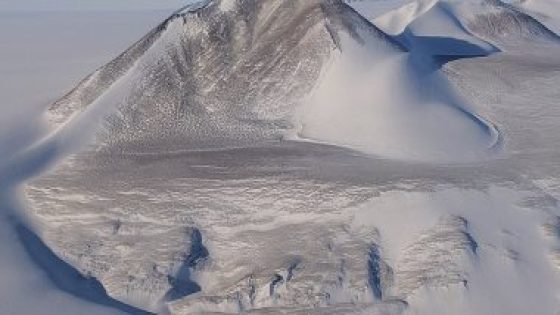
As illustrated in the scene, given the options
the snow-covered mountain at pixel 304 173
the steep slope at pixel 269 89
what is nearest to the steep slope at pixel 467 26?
the snow-covered mountain at pixel 304 173

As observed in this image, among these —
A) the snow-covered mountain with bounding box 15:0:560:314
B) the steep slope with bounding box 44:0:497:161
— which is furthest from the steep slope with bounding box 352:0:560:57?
the steep slope with bounding box 44:0:497:161

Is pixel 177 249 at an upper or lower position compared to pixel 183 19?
lower

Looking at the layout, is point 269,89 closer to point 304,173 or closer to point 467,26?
point 304,173

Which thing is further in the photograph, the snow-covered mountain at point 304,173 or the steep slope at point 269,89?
the steep slope at point 269,89

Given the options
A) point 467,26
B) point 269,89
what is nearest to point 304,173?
point 269,89

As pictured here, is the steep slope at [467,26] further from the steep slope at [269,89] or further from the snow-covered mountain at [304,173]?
the steep slope at [269,89]

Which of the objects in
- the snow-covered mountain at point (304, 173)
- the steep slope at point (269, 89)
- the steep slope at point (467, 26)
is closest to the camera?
the snow-covered mountain at point (304, 173)

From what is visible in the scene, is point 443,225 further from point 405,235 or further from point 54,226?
point 54,226

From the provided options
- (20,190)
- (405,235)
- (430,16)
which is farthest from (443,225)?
(430,16)

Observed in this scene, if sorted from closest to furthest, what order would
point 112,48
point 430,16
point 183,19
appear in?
point 183,19 < point 430,16 < point 112,48
